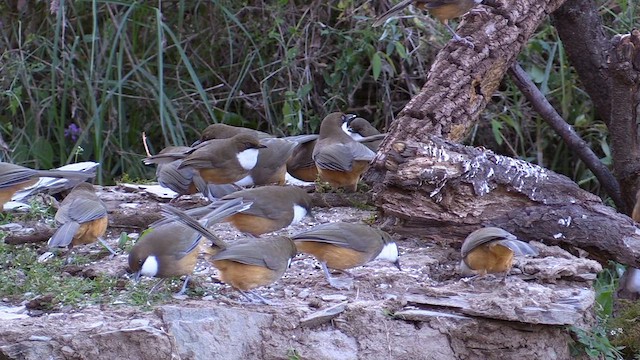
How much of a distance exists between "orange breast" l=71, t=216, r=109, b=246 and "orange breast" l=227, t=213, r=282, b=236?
69 centimetres

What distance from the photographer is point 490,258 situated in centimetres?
466

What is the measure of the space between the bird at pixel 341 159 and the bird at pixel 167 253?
4.98 feet

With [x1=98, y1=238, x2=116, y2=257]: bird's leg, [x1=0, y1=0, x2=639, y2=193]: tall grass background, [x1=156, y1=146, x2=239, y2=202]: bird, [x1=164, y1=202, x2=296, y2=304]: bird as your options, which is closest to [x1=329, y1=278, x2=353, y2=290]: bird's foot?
[x1=164, y1=202, x2=296, y2=304]: bird

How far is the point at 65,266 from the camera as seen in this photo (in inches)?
199

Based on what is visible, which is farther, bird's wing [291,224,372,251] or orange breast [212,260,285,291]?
bird's wing [291,224,372,251]

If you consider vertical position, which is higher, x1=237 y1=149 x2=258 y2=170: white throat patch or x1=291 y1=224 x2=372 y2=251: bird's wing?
x1=291 y1=224 x2=372 y2=251: bird's wing

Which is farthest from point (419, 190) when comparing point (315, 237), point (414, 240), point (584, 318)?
point (584, 318)

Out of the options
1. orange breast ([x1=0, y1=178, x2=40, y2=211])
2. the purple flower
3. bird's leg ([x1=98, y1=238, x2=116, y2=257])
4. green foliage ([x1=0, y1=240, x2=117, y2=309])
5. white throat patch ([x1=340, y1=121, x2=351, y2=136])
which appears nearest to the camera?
green foliage ([x1=0, y1=240, x2=117, y2=309])

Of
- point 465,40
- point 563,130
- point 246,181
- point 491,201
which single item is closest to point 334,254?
point 491,201

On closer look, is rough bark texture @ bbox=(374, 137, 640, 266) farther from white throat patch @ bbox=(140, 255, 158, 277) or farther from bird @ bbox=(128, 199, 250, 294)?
white throat patch @ bbox=(140, 255, 158, 277)

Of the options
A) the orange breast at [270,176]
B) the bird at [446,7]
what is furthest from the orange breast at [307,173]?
the bird at [446,7]

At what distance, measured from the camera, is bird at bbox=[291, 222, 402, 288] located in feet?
15.3

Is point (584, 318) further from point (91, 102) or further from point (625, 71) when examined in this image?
point (91, 102)

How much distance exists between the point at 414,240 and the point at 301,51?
131 inches
